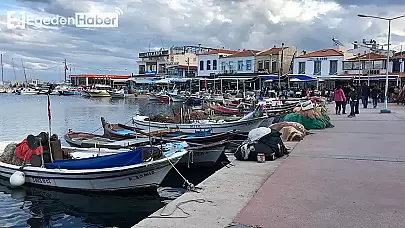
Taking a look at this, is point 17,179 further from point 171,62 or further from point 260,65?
point 171,62

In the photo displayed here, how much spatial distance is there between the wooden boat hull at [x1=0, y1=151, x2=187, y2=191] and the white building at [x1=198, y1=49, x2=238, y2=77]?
61670 mm

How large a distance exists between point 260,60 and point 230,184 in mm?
59158

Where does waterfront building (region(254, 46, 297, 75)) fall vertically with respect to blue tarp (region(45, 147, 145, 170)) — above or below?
above

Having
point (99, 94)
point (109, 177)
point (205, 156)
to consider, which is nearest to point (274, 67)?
point (99, 94)

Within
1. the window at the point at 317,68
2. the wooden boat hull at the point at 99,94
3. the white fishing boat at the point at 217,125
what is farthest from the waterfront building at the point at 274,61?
the white fishing boat at the point at 217,125

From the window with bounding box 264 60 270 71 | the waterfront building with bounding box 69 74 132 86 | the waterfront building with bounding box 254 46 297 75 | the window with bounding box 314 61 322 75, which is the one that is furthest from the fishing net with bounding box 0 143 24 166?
the waterfront building with bounding box 69 74 132 86

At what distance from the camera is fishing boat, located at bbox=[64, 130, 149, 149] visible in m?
13.9

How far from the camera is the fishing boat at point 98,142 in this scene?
13.9 meters

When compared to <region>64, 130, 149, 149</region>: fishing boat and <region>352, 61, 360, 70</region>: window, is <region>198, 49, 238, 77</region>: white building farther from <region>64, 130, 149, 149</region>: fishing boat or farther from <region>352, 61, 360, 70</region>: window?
<region>64, 130, 149, 149</region>: fishing boat

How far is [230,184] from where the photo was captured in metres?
8.17

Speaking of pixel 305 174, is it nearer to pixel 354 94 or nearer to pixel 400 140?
pixel 400 140

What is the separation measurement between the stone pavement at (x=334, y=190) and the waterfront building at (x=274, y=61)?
51.6 m

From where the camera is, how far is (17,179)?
11.4 meters

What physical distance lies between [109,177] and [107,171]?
0.82 ft
